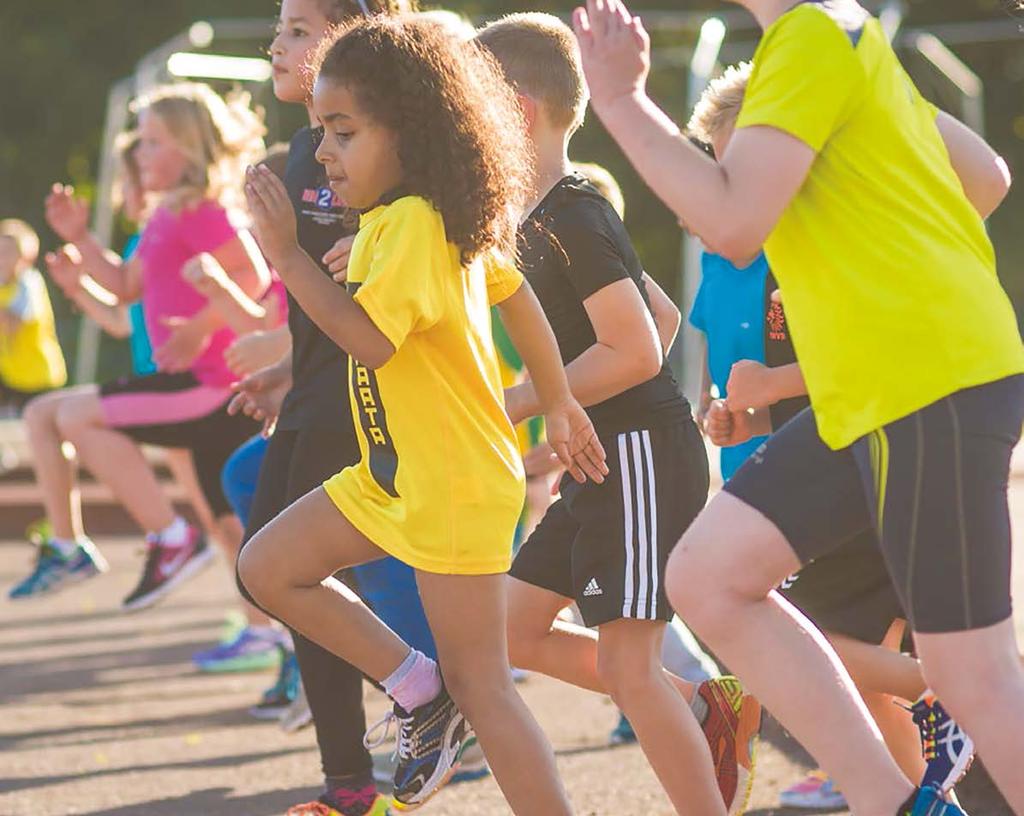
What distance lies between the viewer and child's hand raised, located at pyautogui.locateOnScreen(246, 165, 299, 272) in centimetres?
332

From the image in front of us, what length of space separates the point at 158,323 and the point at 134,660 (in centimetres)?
154

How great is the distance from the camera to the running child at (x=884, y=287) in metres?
2.81

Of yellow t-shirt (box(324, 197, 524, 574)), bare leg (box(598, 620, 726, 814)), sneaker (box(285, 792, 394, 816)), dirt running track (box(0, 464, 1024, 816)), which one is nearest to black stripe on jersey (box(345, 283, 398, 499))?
yellow t-shirt (box(324, 197, 524, 574))

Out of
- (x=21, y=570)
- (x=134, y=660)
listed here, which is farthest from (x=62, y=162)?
(x=134, y=660)

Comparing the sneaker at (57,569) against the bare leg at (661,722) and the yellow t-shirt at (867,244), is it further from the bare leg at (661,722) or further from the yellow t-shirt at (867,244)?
the yellow t-shirt at (867,244)

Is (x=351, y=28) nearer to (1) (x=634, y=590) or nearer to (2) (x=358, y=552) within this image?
(2) (x=358, y=552)

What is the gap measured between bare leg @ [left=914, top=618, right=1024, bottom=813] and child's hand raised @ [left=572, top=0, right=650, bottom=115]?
0.99 metres

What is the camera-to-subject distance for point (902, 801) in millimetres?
3043

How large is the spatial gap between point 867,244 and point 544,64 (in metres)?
1.30

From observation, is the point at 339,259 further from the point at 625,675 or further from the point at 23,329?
the point at 23,329

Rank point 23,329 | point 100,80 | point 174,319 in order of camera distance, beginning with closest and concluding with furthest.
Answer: point 174,319 → point 23,329 → point 100,80

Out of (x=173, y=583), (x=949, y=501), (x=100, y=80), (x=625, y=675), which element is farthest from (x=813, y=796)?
(x=100, y=80)

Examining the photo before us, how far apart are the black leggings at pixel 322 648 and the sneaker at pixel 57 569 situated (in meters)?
3.13

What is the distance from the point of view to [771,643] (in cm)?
312
